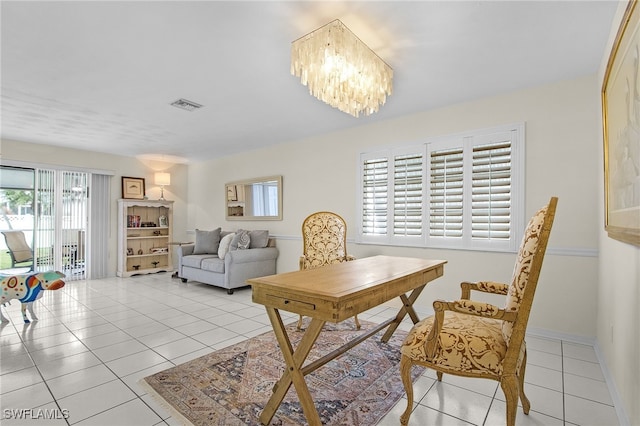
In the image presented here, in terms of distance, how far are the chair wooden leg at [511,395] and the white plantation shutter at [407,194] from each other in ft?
7.71

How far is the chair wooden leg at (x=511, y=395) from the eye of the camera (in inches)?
56.1

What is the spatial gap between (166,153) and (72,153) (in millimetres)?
1530

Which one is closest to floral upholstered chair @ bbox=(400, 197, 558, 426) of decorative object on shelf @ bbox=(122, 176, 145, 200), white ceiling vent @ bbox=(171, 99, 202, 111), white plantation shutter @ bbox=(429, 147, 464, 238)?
white plantation shutter @ bbox=(429, 147, 464, 238)

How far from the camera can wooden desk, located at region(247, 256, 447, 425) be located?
149cm

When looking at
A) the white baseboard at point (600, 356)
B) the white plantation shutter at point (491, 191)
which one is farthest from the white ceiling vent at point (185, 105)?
the white baseboard at point (600, 356)

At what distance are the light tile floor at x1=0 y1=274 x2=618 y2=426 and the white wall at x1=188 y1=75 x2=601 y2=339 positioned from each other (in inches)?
17.3

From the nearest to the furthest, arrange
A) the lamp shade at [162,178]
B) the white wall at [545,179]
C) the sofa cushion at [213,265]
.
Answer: the white wall at [545,179] < the sofa cushion at [213,265] < the lamp shade at [162,178]

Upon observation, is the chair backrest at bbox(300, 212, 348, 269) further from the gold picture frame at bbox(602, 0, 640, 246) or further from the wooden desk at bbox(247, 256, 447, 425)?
the gold picture frame at bbox(602, 0, 640, 246)

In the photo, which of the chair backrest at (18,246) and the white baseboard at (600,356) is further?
the chair backrest at (18,246)

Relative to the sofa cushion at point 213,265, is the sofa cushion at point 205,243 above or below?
above

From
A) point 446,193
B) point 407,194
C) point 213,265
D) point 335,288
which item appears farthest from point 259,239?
point 335,288

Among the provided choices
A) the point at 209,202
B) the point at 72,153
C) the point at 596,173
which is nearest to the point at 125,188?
the point at 72,153

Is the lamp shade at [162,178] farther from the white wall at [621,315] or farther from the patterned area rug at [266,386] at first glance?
the white wall at [621,315]

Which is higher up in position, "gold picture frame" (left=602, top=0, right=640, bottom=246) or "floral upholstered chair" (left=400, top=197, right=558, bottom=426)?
"gold picture frame" (left=602, top=0, right=640, bottom=246)
